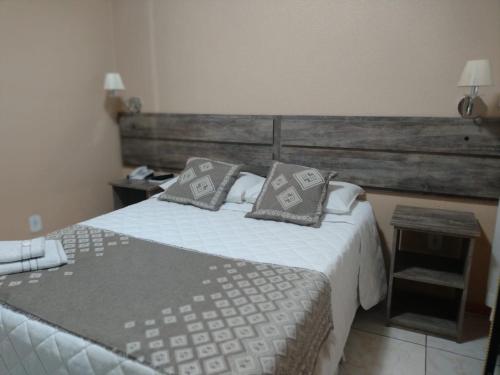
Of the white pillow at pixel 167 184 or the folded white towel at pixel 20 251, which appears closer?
the folded white towel at pixel 20 251

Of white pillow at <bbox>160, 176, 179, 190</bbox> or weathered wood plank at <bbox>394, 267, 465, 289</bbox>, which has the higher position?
white pillow at <bbox>160, 176, 179, 190</bbox>

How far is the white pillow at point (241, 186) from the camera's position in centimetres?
249

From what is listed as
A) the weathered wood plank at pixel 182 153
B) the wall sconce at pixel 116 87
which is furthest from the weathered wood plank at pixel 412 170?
the wall sconce at pixel 116 87

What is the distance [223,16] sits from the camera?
2.74m

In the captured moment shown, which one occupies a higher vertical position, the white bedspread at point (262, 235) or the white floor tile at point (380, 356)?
the white bedspread at point (262, 235)

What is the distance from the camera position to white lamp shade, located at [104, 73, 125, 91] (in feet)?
9.84

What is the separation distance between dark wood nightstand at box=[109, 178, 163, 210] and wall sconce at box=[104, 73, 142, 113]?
64 cm

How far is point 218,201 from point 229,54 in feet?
3.77

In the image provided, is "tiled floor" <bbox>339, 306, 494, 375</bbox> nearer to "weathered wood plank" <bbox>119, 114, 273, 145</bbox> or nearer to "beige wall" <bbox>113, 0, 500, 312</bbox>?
"beige wall" <bbox>113, 0, 500, 312</bbox>

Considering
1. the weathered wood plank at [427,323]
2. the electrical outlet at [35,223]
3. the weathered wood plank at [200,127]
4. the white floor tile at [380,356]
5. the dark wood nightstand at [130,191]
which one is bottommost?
the white floor tile at [380,356]

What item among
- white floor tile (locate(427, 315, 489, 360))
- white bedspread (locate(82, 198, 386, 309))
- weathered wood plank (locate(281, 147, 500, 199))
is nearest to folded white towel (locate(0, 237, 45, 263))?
white bedspread (locate(82, 198, 386, 309))

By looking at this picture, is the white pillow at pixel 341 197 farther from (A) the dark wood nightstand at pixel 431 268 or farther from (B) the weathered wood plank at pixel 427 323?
(B) the weathered wood plank at pixel 427 323

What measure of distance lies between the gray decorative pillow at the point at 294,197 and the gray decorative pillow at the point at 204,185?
0.29m

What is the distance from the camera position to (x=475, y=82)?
→ 195 centimetres
